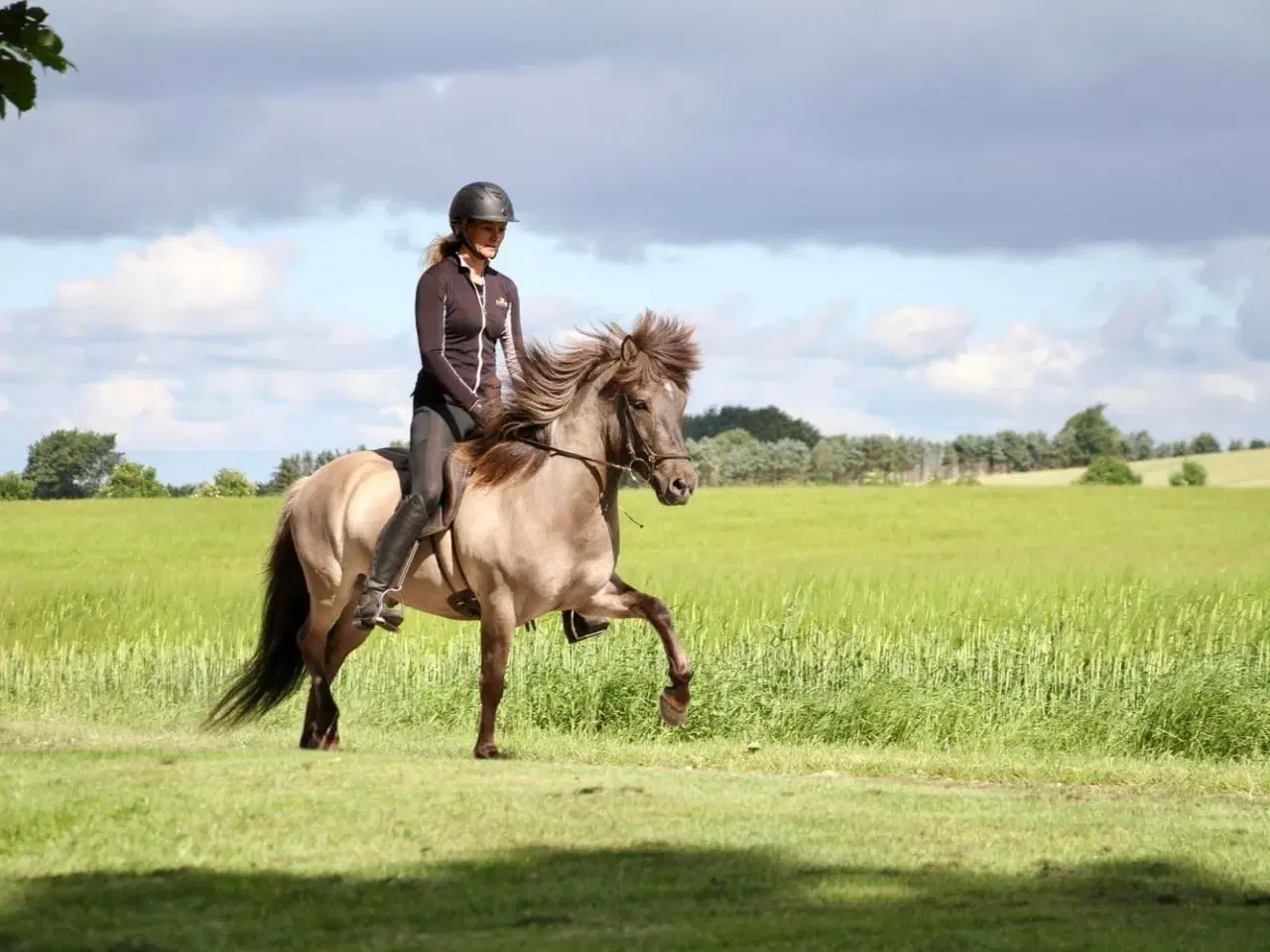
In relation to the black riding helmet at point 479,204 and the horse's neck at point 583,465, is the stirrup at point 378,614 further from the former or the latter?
the black riding helmet at point 479,204

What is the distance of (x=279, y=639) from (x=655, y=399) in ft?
12.0

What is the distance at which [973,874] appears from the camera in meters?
7.39

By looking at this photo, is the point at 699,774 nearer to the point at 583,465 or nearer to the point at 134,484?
the point at 583,465

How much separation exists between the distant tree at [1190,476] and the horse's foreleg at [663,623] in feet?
203

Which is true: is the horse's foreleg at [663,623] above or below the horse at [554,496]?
below

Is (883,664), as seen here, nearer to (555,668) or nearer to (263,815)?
(555,668)

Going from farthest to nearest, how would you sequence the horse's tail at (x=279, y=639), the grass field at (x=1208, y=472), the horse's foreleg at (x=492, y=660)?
1. the grass field at (x=1208, y=472)
2. the horse's tail at (x=279, y=639)
3. the horse's foreleg at (x=492, y=660)

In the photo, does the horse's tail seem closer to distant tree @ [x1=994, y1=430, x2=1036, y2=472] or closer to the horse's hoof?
the horse's hoof

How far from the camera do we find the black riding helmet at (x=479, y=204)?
10.7 metres

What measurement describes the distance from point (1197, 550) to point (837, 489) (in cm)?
1901

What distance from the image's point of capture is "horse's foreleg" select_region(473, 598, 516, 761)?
10.7 m

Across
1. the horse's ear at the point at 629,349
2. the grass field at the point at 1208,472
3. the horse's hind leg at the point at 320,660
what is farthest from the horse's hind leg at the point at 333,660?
the grass field at the point at 1208,472

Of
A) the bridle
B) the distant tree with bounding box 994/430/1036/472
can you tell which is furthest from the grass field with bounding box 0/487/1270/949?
the distant tree with bounding box 994/430/1036/472

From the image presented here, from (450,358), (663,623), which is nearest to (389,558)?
(450,358)
